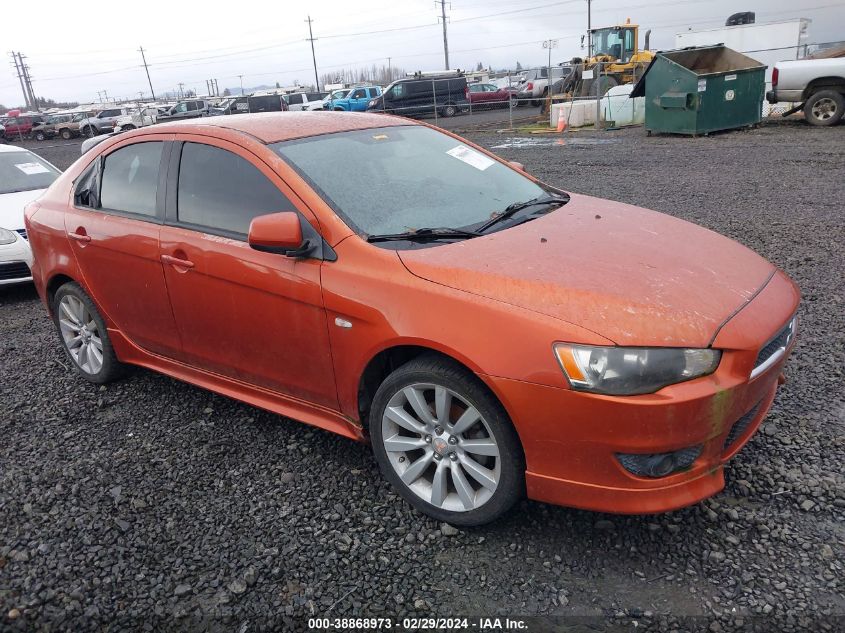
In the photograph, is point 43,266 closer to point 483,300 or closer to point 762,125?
point 483,300

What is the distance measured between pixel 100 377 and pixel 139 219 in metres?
1.24

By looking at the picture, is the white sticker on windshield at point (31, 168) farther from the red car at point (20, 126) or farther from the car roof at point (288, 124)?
the red car at point (20, 126)

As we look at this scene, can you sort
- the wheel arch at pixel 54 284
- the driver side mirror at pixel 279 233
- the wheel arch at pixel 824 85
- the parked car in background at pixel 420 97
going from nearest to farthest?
the driver side mirror at pixel 279 233 < the wheel arch at pixel 54 284 < the wheel arch at pixel 824 85 < the parked car in background at pixel 420 97

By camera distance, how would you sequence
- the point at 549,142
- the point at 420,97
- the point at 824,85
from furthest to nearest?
the point at 420,97 → the point at 549,142 → the point at 824,85

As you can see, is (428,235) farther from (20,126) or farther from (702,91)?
(20,126)

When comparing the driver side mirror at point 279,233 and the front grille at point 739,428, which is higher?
the driver side mirror at point 279,233

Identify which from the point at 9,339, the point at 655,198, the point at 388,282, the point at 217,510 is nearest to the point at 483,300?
the point at 388,282

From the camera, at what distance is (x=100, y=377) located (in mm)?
4277

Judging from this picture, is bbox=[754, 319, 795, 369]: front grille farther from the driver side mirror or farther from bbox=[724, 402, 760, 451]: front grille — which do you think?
the driver side mirror

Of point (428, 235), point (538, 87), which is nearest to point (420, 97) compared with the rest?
point (538, 87)

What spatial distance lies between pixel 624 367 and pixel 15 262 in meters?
6.30


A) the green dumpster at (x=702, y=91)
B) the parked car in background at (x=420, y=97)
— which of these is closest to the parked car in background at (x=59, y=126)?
the parked car in background at (x=420, y=97)

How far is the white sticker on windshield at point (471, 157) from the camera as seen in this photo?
367cm

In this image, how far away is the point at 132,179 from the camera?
12.5 feet
